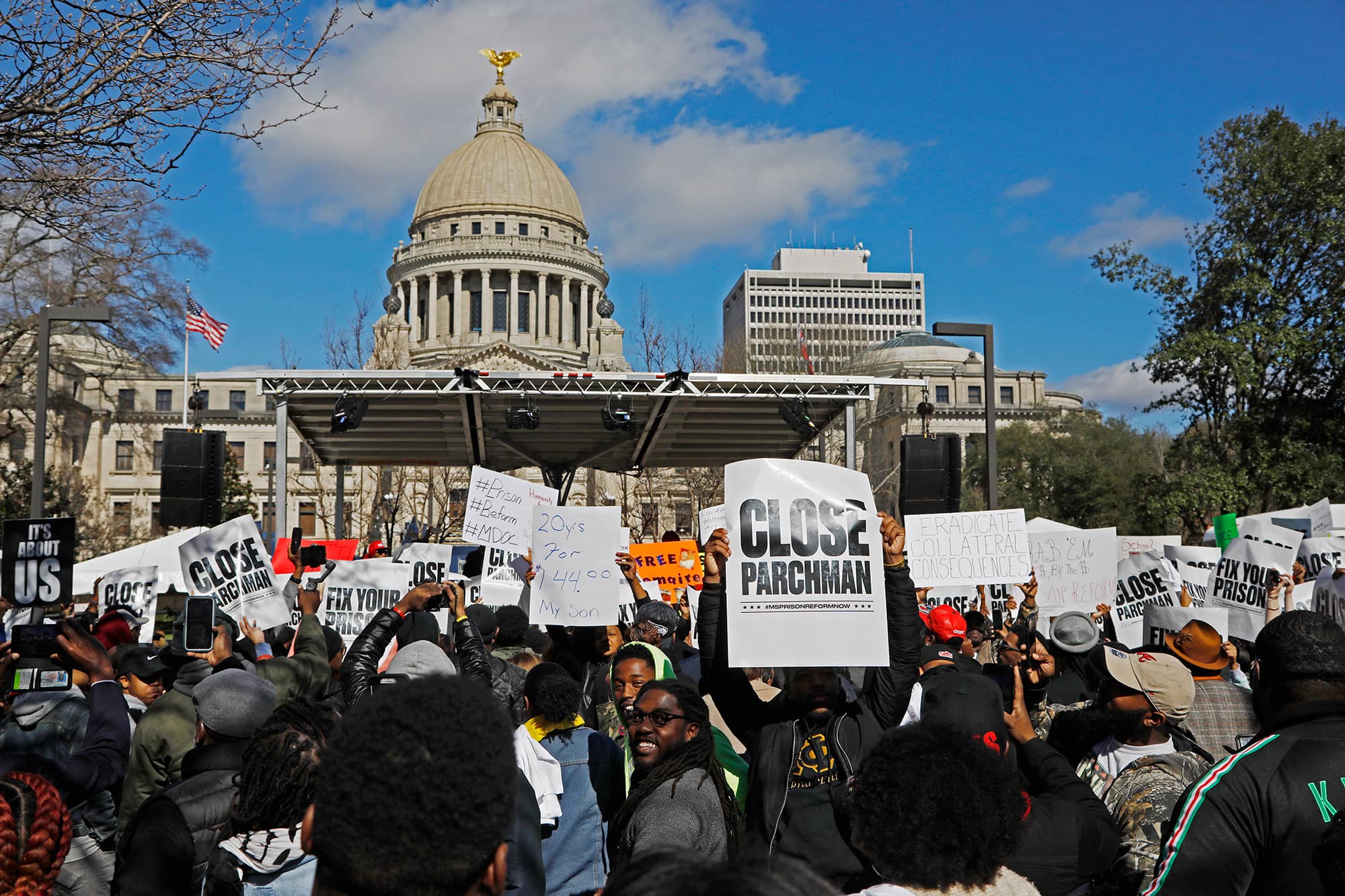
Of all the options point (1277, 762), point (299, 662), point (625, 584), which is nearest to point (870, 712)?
point (1277, 762)

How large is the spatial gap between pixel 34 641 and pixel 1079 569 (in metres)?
6.87

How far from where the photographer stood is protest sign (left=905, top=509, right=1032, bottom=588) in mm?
8312

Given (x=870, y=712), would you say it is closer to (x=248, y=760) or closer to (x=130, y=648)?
(x=248, y=760)

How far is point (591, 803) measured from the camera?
13.0 ft

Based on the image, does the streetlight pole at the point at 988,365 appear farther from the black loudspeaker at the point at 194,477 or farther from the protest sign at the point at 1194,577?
the black loudspeaker at the point at 194,477

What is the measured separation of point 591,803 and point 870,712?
1.00 metres

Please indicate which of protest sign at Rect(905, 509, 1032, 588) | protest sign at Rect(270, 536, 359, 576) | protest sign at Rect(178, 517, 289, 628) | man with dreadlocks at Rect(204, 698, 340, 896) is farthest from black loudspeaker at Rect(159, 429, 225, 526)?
man with dreadlocks at Rect(204, 698, 340, 896)

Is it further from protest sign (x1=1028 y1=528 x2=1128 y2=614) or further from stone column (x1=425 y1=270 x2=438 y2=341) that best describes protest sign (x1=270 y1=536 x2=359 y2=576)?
stone column (x1=425 y1=270 x2=438 y2=341)

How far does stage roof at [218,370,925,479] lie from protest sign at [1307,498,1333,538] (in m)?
6.97

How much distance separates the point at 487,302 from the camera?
284 feet

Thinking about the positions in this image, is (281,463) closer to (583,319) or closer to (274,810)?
(274,810)

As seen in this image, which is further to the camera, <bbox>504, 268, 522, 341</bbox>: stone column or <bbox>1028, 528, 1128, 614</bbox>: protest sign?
<bbox>504, 268, 522, 341</bbox>: stone column

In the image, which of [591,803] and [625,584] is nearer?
[591,803]

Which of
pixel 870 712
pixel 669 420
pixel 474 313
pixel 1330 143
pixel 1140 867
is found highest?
pixel 474 313
